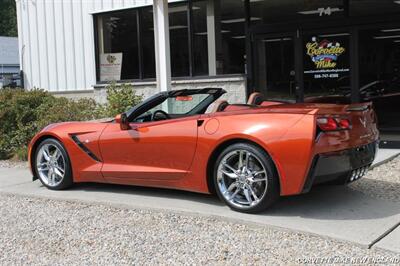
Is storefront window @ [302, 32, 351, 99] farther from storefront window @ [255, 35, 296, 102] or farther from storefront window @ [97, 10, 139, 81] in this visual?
storefront window @ [97, 10, 139, 81]

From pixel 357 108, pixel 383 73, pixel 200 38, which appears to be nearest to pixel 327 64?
pixel 383 73

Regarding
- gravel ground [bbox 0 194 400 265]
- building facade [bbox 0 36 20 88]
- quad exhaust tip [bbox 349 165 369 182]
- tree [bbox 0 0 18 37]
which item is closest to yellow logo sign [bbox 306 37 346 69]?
quad exhaust tip [bbox 349 165 369 182]

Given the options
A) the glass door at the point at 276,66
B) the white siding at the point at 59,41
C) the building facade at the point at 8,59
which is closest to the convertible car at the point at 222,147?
the glass door at the point at 276,66

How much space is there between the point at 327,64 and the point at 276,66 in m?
1.12

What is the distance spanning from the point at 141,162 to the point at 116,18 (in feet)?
28.0

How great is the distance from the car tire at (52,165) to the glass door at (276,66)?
18.8 feet

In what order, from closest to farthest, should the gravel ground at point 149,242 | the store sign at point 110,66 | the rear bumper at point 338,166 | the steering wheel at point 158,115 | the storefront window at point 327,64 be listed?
the gravel ground at point 149,242 < the rear bumper at point 338,166 < the steering wheel at point 158,115 < the storefront window at point 327,64 < the store sign at point 110,66

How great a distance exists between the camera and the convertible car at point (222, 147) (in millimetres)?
5205

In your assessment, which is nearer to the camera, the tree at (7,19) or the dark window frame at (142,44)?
the dark window frame at (142,44)

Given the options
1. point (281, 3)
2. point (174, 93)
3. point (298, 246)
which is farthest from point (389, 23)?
point (298, 246)

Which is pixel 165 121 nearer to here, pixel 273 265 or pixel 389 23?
pixel 273 265

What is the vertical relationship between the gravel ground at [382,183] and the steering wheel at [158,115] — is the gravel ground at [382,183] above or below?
below

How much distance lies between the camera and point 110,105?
39.9ft

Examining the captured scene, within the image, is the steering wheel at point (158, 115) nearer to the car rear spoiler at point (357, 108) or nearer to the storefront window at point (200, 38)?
the car rear spoiler at point (357, 108)
